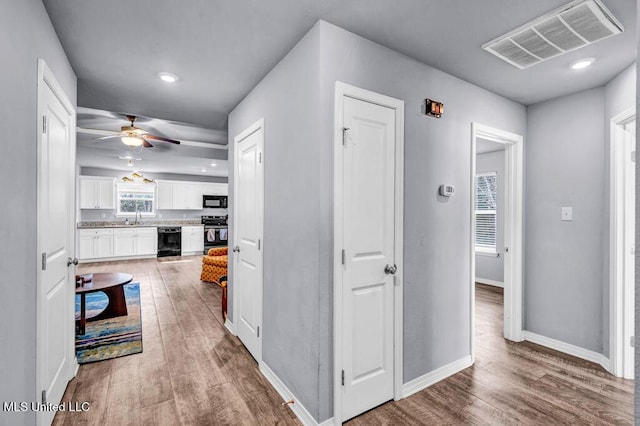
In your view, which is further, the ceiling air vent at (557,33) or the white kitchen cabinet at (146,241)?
the white kitchen cabinet at (146,241)

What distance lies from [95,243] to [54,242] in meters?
7.16

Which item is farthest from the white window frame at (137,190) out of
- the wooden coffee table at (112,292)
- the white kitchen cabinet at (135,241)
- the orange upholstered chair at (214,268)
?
the wooden coffee table at (112,292)

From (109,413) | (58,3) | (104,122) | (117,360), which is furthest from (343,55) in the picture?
(104,122)

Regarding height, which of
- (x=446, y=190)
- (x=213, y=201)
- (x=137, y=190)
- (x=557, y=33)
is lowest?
(x=446, y=190)

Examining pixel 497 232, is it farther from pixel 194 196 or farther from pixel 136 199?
pixel 136 199

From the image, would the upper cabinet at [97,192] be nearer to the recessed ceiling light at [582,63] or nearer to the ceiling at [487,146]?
the ceiling at [487,146]

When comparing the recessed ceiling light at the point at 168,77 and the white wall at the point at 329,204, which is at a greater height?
the recessed ceiling light at the point at 168,77

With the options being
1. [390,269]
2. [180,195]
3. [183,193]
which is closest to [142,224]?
[180,195]

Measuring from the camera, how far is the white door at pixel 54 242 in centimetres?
169

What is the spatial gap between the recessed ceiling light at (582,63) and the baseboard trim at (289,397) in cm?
321

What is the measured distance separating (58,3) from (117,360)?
2.81 meters

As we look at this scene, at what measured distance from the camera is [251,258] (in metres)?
2.90

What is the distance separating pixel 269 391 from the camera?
2.28 meters

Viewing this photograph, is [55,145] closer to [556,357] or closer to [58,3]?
[58,3]
